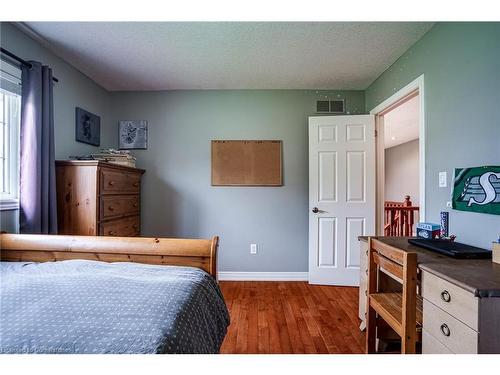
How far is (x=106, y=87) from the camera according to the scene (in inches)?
114

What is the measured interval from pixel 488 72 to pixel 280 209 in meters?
2.09

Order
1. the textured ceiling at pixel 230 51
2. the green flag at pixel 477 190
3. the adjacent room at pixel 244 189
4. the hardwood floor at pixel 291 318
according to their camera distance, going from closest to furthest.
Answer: the adjacent room at pixel 244 189 < the green flag at pixel 477 190 < the hardwood floor at pixel 291 318 < the textured ceiling at pixel 230 51

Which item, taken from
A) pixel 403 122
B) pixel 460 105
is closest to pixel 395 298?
pixel 460 105

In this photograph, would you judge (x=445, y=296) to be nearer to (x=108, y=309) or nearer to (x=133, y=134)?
(x=108, y=309)

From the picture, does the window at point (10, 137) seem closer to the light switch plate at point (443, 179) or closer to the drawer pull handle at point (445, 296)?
the drawer pull handle at point (445, 296)

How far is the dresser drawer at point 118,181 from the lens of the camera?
2.13 metres

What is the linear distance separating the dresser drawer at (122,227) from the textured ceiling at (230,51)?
5.02ft

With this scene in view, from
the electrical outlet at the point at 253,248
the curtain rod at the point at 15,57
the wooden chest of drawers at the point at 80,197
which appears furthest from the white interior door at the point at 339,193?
the curtain rod at the point at 15,57

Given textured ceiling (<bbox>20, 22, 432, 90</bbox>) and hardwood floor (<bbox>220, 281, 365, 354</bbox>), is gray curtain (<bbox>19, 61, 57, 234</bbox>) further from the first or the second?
hardwood floor (<bbox>220, 281, 365, 354</bbox>)

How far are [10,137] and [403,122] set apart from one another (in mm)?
5394

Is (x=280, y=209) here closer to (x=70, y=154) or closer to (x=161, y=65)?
(x=161, y=65)

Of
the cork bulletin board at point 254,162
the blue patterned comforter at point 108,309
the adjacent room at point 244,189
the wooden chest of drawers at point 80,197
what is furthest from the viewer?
the cork bulletin board at point 254,162

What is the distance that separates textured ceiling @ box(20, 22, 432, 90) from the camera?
1.83 metres
